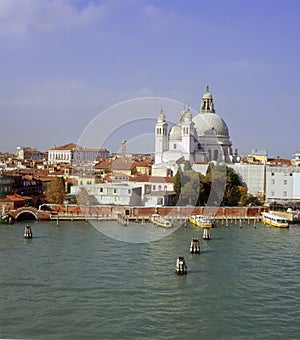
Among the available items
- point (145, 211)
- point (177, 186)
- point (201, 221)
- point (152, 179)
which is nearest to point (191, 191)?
point (177, 186)

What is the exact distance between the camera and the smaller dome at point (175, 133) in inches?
492

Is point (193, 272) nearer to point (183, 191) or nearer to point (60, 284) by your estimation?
point (60, 284)

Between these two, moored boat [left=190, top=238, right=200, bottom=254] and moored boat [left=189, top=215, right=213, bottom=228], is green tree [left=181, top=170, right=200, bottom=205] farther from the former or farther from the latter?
moored boat [left=190, top=238, right=200, bottom=254]

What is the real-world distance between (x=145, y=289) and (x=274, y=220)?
4.61m

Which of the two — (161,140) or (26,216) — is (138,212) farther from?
(161,140)

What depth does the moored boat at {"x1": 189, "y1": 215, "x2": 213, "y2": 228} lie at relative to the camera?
786 centimetres

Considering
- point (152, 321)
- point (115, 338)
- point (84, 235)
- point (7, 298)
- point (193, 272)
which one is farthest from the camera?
point (84, 235)

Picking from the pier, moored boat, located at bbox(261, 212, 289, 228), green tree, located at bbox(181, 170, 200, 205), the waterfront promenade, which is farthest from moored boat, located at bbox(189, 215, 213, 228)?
moored boat, located at bbox(261, 212, 289, 228)

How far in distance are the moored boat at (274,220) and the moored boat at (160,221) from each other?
1659mm

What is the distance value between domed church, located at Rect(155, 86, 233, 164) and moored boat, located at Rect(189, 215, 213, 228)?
10.00 ft

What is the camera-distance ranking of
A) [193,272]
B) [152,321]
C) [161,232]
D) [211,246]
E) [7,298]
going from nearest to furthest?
[152,321], [7,298], [193,272], [211,246], [161,232]

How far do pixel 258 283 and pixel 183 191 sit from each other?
4.98m

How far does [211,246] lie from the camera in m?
6.29

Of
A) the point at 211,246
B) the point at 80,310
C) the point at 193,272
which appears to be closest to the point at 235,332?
the point at 80,310
